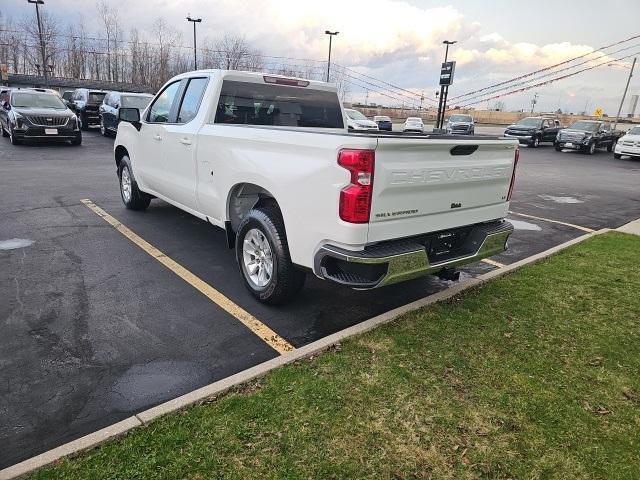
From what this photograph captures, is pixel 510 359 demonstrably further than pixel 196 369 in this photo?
Yes

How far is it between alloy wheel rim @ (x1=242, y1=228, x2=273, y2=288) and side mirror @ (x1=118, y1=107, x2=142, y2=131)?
3.11 meters

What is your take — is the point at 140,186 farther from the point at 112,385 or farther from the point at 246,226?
the point at 112,385

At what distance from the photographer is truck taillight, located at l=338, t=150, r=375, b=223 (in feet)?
10.5

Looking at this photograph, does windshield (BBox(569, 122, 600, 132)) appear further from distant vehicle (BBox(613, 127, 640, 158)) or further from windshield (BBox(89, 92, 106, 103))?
windshield (BBox(89, 92, 106, 103))

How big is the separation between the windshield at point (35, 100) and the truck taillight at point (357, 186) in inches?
625

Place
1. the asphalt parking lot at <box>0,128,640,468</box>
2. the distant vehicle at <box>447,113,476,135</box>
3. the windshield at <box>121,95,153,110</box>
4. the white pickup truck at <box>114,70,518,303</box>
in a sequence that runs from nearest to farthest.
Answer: the asphalt parking lot at <box>0,128,640,468</box> < the white pickup truck at <box>114,70,518,303</box> < the windshield at <box>121,95,153,110</box> < the distant vehicle at <box>447,113,476,135</box>

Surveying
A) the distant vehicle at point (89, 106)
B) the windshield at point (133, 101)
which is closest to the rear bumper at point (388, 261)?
the windshield at point (133, 101)

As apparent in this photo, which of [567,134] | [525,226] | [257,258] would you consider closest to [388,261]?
[257,258]

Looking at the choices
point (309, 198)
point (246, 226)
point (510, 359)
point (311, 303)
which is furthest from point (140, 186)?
point (510, 359)

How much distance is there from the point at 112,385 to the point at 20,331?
46.1 inches

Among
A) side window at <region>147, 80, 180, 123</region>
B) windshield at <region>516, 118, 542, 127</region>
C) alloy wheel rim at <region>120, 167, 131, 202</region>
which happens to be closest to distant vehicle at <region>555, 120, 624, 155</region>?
windshield at <region>516, 118, 542, 127</region>

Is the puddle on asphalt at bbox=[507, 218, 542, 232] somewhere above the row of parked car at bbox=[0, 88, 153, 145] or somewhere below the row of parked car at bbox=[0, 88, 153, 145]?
below

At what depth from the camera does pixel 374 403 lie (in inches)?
117

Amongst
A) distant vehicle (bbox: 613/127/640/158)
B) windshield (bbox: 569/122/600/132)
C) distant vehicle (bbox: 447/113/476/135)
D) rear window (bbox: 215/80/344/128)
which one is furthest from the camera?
distant vehicle (bbox: 447/113/476/135)
